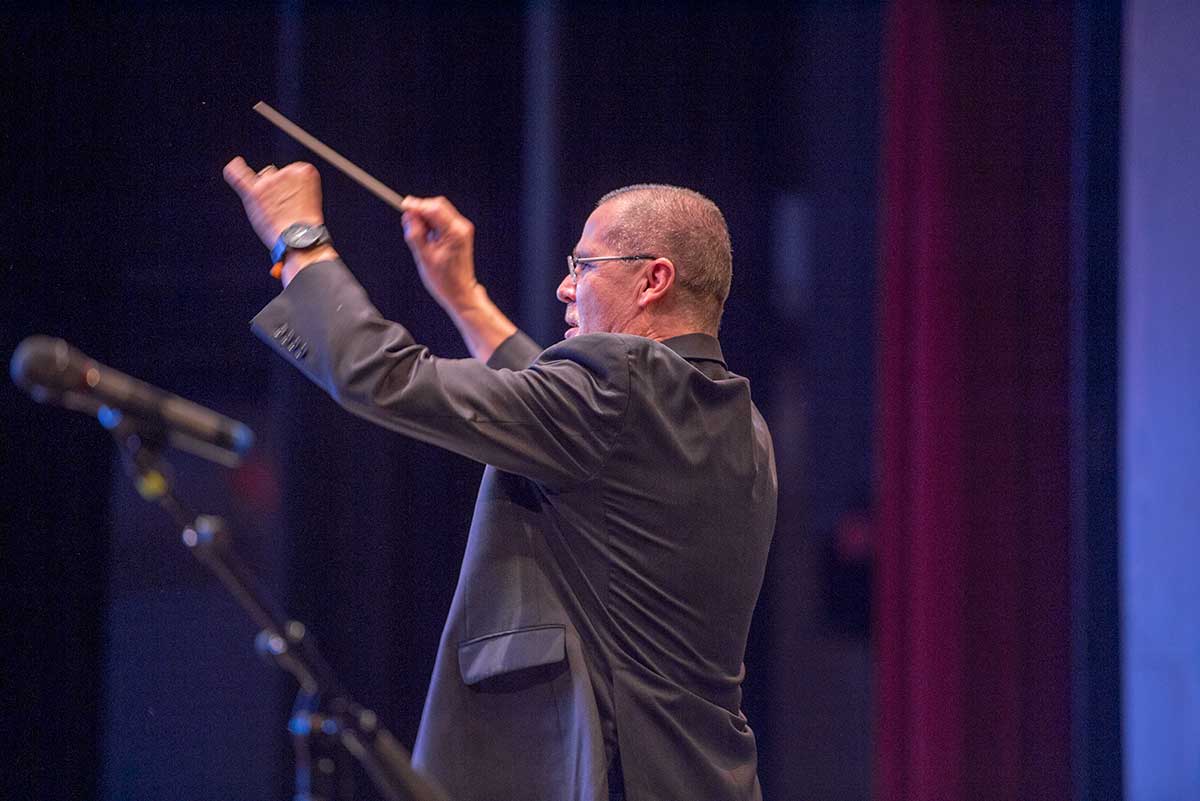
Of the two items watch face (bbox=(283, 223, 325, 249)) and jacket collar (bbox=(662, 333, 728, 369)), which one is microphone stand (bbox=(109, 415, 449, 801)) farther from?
jacket collar (bbox=(662, 333, 728, 369))

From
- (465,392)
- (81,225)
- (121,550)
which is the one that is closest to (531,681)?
(465,392)

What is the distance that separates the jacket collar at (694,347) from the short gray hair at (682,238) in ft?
0.19

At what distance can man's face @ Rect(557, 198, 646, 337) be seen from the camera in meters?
1.57

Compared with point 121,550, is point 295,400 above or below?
above

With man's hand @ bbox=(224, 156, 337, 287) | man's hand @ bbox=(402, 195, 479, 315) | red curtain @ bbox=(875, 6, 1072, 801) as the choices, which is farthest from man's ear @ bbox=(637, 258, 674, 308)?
red curtain @ bbox=(875, 6, 1072, 801)

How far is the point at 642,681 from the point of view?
1426mm

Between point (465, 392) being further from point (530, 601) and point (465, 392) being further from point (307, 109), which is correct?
point (307, 109)

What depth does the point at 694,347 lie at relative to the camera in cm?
153

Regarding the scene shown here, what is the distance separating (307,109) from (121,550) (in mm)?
917

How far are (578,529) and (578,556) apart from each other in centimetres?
3

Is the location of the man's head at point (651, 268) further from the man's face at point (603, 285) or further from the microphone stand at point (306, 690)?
the microphone stand at point (306, 690)

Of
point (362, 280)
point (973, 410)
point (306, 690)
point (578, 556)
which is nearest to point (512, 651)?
point (578, 556)

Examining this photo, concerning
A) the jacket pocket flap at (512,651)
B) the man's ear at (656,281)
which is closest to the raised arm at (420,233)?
the man's ear at (656,281)

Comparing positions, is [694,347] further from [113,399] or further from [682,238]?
[113,399]
